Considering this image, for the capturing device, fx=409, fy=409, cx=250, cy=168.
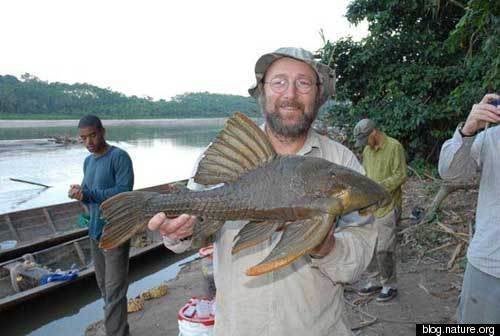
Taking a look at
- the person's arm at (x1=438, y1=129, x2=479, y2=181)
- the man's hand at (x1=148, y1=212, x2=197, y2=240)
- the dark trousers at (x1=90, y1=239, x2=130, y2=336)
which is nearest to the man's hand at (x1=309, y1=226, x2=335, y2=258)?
the man's hand at (x1=148, y1=212, x2=197, y2=240)

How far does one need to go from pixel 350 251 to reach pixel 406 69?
10.3m

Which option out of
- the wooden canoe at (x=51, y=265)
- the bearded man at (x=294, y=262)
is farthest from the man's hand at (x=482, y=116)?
the wooden canoe at (x=51, y=265)

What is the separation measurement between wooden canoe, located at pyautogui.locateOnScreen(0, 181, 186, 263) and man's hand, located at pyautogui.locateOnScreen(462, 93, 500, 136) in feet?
24.0

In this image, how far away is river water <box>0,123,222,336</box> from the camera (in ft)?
23.4

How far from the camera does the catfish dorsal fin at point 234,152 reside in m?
1.68

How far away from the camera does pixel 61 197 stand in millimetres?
17594

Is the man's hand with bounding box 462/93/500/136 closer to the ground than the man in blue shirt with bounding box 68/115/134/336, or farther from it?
farther from it

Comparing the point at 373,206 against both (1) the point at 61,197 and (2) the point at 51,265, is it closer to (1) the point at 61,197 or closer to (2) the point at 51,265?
(2) the point at 51,265

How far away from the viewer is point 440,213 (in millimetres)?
7641

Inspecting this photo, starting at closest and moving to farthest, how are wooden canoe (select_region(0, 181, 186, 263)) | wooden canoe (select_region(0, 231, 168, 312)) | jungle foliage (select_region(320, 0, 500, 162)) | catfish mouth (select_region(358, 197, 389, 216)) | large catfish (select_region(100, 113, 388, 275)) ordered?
large catfish (select_region(100, 113, 388, 275))
catfish mouth (select_region(358, 197, 389, 216))
wooden canoe (select_region(0, 231, 168, 312))
wooden canoe (select_region(0, 181, 186, 263))
jungle foliage (select_region(320, 0, 500, 162))

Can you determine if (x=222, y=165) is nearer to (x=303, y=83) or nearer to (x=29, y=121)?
(x=303, y=83)

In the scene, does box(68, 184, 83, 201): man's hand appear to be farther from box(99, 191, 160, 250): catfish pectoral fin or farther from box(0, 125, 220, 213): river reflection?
box(0, 125, 220, 213): river reflection

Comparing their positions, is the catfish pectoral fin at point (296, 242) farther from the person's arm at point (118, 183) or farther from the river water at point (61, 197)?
the river water at point (61, 197)

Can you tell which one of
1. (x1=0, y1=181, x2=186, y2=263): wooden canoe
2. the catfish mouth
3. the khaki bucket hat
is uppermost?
the khaki bucket hat
